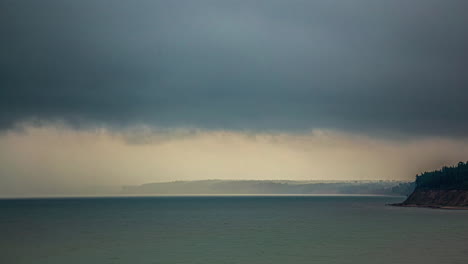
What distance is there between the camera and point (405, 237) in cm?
10081

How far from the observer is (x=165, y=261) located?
71.6 meters

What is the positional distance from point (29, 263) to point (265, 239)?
46045 mm

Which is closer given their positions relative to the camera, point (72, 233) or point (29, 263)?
point (29, 263)

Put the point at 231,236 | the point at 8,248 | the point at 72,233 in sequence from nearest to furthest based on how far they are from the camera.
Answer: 1. the point at 8,248
2. the point at 231,236
3. the point at 72,233

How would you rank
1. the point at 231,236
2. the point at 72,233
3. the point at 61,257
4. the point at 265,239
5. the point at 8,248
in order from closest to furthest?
the point at 61,257
the point at 8,248
the point at 265,239
the point at 231,236
the point at 72,233

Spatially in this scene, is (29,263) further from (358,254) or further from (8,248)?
(358,254)

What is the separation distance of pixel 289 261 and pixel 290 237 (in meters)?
33.5

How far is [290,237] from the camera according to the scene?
339 ft

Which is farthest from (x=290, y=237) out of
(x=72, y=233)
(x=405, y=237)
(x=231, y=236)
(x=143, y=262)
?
(x=72, y=233)

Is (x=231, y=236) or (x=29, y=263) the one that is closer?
(x=29, y=263)

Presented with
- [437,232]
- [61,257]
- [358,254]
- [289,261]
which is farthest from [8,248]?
[437,232]

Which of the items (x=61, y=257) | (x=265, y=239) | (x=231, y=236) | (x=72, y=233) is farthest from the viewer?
(x=72, y=233)

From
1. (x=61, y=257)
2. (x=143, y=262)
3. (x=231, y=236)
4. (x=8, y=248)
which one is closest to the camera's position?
(x=143, y=262)

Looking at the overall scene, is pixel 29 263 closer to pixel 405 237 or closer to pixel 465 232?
pixel 405 237
